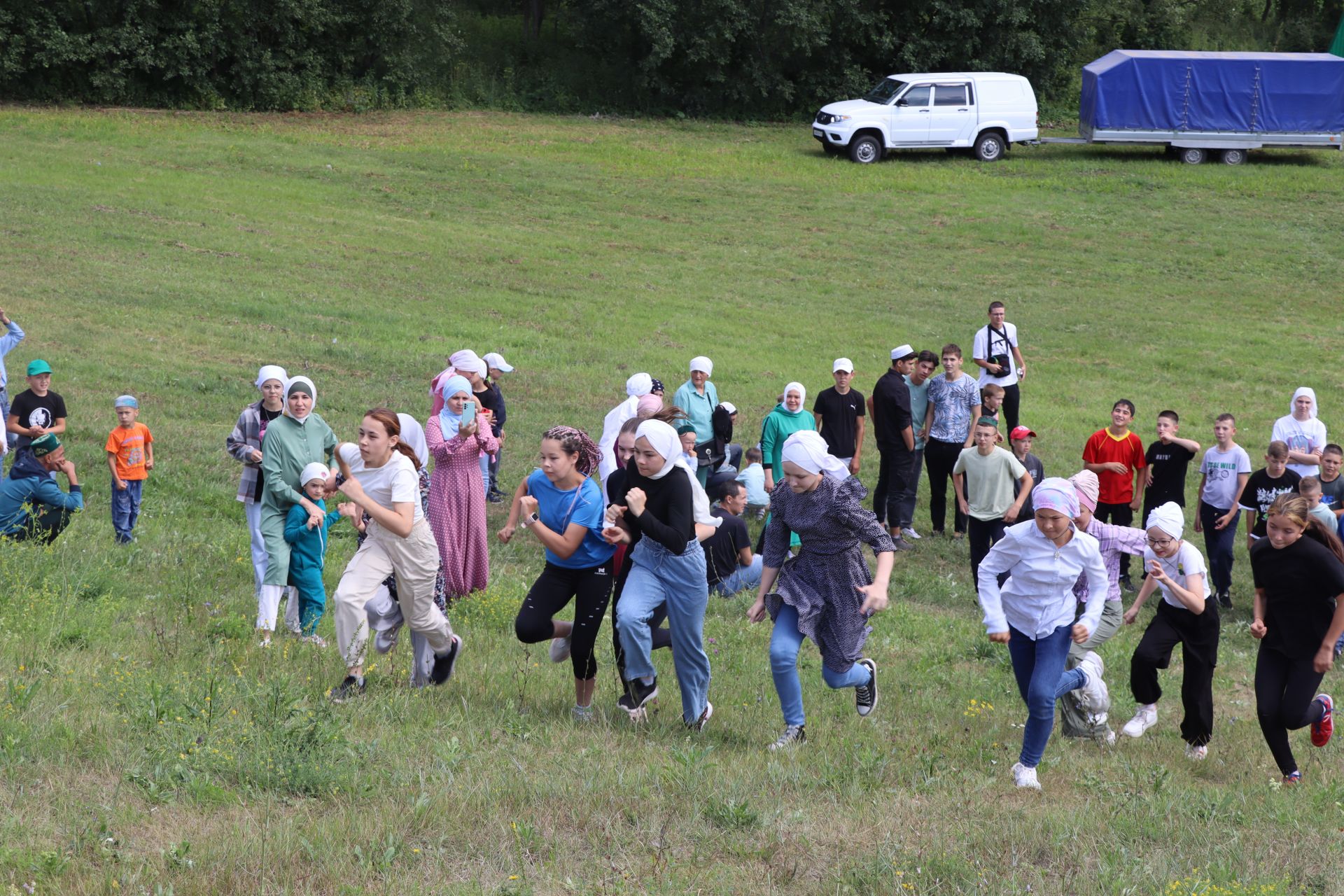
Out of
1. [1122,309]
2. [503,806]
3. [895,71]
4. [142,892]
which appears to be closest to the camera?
[142,892]

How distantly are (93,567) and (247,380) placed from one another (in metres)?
6.96

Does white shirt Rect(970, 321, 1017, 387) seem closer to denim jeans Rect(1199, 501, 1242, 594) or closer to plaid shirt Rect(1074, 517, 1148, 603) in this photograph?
denim jeans Rect(1199, 501, 1242, 594)

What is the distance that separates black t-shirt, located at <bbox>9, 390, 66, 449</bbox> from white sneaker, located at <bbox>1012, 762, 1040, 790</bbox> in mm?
8316

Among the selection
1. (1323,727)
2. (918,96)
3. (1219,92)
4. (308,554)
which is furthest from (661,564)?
(1219,92)

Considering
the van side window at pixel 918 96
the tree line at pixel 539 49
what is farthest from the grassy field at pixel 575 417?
the tree line at pixel 539 49

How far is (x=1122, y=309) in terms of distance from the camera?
904 inches

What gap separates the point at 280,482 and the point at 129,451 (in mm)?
3134

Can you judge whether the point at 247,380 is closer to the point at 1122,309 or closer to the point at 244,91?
the point at 1122,309

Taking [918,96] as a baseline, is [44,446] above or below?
below

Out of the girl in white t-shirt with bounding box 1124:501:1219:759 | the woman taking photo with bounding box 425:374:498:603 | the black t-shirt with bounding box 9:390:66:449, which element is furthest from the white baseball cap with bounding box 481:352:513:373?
the girl in white t-shirt with bounding box 1124:501:1219:759

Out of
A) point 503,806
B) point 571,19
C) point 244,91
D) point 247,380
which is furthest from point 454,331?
point 571,19

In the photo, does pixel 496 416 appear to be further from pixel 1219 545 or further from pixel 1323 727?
pixel 1323 727

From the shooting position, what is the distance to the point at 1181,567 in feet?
23.3

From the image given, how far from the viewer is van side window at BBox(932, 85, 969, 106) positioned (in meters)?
32.6
